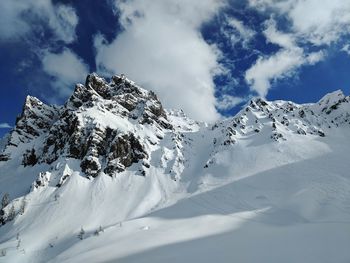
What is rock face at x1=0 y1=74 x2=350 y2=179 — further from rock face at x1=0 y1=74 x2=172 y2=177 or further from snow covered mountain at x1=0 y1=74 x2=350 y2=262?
snow covered mountain at x1=0 y1=74 x2=350 y2=262

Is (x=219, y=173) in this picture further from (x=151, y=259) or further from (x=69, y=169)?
(x=151, y=259)

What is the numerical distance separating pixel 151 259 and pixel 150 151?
6136cm

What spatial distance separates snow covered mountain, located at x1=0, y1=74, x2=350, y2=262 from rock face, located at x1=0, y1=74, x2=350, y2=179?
1.27 ft

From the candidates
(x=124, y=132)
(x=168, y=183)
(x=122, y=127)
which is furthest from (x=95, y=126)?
(x=168, y=183)

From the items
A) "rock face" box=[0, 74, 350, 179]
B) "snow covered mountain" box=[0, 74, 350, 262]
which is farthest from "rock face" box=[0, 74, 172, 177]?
"snow covered mountain" box=[0, 74, 350, 262]

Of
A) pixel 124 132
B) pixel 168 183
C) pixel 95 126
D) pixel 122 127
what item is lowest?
pixel 168 183

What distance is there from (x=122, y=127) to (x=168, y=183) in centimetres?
2605

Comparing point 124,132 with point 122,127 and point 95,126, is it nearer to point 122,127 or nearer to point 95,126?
point 122,127

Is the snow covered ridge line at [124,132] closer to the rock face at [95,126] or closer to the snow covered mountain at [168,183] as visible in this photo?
the rock face at [95,126]

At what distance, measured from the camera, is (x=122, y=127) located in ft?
360

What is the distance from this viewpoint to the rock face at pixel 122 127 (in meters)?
102

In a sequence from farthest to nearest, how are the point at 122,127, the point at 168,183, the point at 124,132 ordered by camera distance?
the point at 122,127 → the point at 124,132 → the point at 168,183

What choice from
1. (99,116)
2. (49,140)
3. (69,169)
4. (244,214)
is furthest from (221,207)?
(49,140)

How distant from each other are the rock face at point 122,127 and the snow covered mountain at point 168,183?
386 mm
